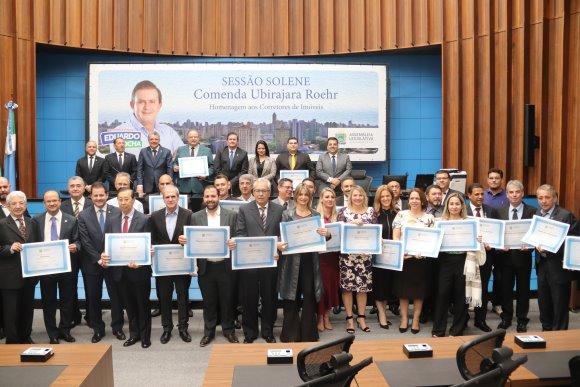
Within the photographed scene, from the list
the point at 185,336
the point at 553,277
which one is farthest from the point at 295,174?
the point at 553,277

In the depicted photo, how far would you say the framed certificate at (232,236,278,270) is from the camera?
6129mm

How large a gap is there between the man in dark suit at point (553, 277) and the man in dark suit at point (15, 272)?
4785mm

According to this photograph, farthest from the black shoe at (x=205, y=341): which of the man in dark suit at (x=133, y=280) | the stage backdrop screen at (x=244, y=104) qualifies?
the stage backdrop screen at (x=244, y=104)

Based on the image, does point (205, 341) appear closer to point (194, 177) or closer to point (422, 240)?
point (422, 240)

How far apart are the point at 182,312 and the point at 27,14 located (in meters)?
6.16

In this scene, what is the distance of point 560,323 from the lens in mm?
6375

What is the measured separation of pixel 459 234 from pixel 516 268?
0.83 m

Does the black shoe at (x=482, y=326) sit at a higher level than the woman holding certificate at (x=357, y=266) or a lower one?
lower

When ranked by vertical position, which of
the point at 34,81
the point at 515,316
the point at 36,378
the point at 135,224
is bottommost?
the point at 515,316

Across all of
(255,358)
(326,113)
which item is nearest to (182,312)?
(255,358)

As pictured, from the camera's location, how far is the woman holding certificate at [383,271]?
A: 22.5 feet

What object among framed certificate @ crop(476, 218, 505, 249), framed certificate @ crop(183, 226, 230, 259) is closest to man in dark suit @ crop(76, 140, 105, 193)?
framed certificate @ crop(183, 226, 230, 259)

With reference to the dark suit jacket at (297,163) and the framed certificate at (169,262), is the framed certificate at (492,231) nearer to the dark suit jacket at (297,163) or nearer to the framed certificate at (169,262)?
the framed certificate at (169,262)

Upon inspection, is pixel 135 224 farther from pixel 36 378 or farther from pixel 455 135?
pixel 455 135
